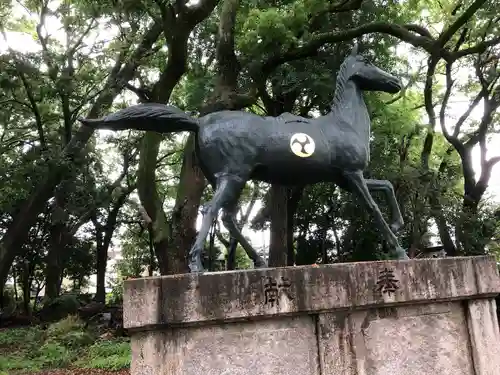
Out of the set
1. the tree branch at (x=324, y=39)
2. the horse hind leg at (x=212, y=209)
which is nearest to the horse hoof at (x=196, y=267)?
the horse hind leg at (x=212, y=209)

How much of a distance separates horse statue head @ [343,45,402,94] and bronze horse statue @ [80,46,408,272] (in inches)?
14.2

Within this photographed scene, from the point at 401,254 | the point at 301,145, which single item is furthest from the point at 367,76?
the point at 401,254

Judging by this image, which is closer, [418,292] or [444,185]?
[418,292]

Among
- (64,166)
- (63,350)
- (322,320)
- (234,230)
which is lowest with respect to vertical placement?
(63,350)

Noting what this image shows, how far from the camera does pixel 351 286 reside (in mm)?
3945

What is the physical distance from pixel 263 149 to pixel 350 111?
1.07 meters

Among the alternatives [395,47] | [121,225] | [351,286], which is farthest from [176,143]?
[351,286]

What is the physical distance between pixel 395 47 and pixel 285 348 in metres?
11.2

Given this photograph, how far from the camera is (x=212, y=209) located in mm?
4113

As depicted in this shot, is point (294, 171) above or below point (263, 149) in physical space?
below

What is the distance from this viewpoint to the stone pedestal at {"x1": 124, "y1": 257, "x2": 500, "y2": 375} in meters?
3.58

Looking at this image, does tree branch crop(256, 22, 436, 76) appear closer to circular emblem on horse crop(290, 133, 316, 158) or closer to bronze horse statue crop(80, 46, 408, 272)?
bronze horse statue crop(80, 46, 408, 272)

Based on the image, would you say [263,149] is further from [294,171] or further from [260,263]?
[260,263]

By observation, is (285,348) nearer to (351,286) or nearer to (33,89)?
(351,286)
